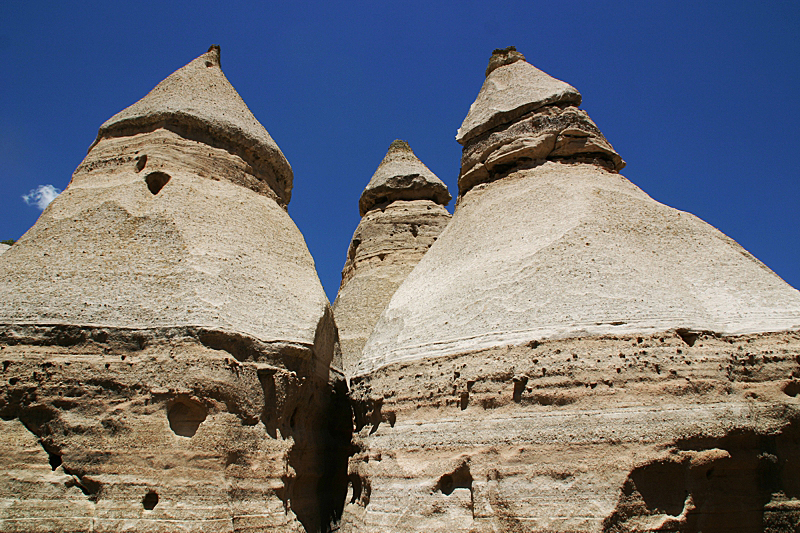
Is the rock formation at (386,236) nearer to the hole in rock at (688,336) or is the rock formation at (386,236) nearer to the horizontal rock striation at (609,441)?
the horizontal rock striation at (609,441)

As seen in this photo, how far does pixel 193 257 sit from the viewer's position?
27.3ft

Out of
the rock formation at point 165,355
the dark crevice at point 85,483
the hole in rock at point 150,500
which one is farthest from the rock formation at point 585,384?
the dark crevice at point 85,483

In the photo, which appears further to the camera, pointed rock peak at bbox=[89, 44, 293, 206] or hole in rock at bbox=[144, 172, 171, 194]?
pointed rock peak at bbox=[89, 44, 293, 206]

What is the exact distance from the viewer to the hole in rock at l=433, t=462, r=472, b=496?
663 cm

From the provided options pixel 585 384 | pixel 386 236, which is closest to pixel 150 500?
pixel 585 384

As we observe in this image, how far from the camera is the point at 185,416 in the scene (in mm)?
6992

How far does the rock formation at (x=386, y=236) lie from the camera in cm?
1510


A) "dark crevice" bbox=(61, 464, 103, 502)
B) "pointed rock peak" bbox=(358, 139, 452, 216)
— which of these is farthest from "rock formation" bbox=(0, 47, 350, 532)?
"pointed rock peak" bbox=(358, 139, 452, 216)

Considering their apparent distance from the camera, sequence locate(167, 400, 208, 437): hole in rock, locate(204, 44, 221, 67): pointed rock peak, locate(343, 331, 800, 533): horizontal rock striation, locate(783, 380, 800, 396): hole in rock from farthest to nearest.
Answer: locate(204, 44, 221, 67): pointed rock peak → locate(167, 400, 208, 437): hole in rock → locate(783, 380, 800, 396): hole in rock → locate(343, 331, 800, 533): horizontal rock striation

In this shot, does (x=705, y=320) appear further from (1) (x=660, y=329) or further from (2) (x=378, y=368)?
(2) (x=378, y=368)

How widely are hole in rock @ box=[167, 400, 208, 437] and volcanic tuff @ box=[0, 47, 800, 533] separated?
1.0 inches

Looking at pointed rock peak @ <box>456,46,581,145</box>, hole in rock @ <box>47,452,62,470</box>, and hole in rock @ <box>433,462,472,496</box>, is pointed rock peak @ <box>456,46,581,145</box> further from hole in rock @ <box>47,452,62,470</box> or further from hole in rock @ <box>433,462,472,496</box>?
hole in rock @ <box>47,452,62,470</box>

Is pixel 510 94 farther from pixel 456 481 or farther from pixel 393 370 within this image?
pixel 456 481

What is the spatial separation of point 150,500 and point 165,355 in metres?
1.70
